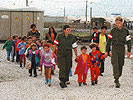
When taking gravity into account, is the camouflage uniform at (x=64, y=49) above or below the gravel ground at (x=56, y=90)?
above

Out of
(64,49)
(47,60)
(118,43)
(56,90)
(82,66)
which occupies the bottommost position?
(56,90)

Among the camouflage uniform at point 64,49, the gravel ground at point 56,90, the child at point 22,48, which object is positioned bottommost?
the gravel ground at point 56,90

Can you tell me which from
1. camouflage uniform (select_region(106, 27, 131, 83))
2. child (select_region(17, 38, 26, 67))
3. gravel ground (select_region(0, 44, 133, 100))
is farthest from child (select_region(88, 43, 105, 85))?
child (select_region(17, 38, 26, 67))

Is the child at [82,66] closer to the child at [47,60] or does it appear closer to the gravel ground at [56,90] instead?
the gravel ground at [56,90]

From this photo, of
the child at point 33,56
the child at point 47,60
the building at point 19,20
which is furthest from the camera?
the building at point 19,20

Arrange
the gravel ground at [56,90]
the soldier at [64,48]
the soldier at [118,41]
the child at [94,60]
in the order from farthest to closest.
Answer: the child at [94,60], the soldier at [64,48], the soldier at [118,41], the gravel ground at [56,90]

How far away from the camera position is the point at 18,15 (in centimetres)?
3194

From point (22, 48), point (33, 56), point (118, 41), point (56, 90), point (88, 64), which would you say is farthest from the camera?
point (22, 48)

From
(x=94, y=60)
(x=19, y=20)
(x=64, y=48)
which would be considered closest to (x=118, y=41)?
(x=94, y=60)

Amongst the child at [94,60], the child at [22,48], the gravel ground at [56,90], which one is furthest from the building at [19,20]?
the child at [94,60]

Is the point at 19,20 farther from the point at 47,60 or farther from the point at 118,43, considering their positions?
the point at 118,43

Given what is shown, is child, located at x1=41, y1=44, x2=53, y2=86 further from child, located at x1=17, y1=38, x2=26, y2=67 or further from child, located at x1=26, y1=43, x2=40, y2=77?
child, located at x1=17, y1=38, x2=26, y2=67

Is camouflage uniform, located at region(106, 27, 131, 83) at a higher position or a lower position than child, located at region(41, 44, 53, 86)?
higher

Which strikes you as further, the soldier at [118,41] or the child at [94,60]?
the child at [94,60]
